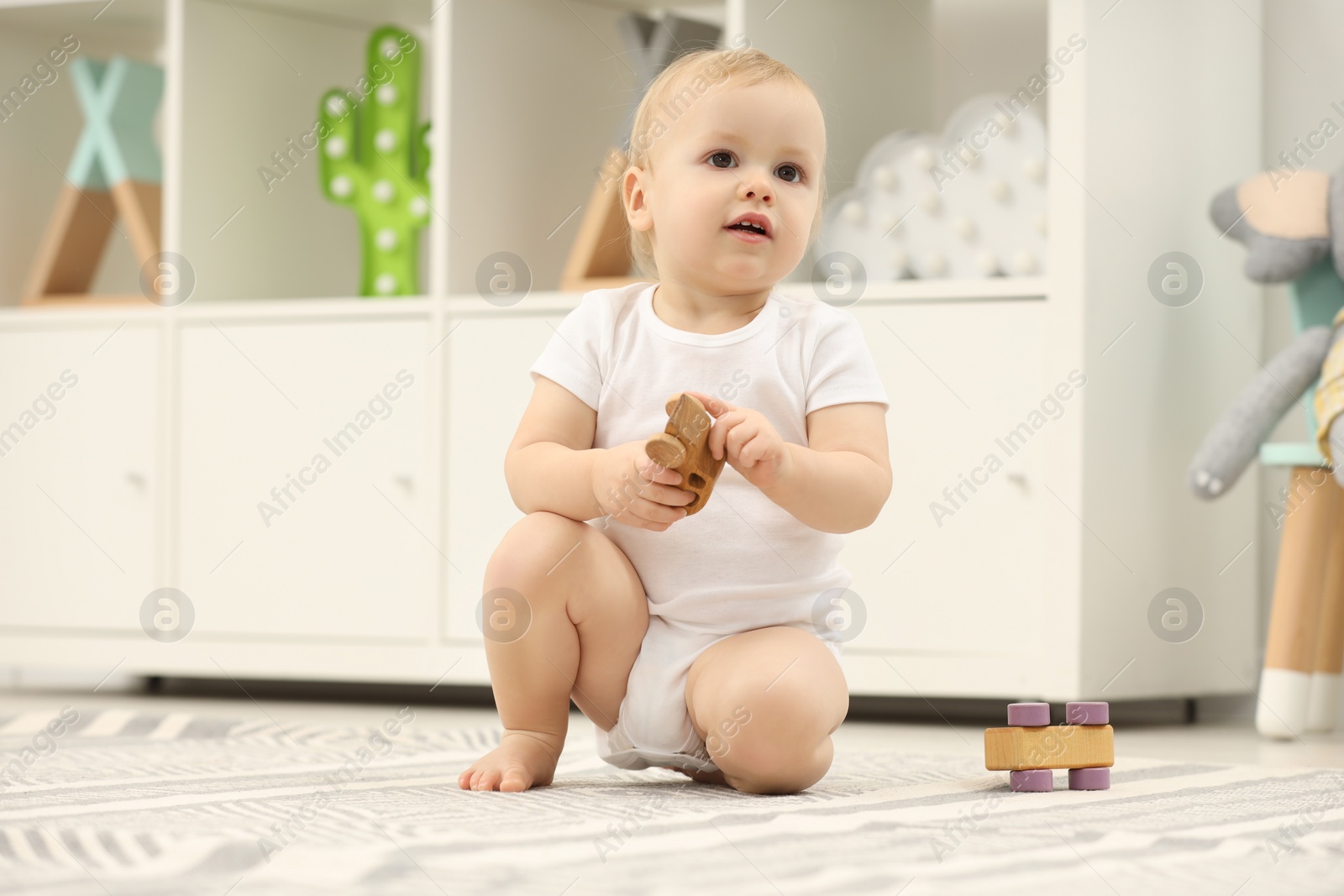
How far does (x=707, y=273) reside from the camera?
1.01 m

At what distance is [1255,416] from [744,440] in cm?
87

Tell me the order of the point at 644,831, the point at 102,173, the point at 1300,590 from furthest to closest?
1. the point at 102,173
2. the point at 1300,590
3. the point at 644,831

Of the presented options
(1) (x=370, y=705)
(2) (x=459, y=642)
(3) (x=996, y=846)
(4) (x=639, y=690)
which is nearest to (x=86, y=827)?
(4) (x=639, y=690)

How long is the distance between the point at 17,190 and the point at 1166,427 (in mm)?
1611

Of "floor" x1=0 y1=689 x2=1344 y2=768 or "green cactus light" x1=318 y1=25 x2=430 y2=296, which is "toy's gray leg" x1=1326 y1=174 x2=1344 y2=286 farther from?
"green cactus light" x1=318 y1=25 x2=430 y2=296

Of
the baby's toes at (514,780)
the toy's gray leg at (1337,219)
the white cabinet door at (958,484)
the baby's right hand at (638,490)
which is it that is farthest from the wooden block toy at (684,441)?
the toy's gray leg at (1337,219)

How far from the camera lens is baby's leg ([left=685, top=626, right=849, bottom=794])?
0.90 m

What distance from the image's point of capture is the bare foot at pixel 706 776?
3.34ft

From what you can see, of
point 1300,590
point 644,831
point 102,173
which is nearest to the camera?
point 644,831

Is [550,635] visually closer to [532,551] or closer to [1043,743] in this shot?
[532,551]

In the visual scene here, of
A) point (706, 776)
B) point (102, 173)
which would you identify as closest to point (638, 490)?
point (706, 776)

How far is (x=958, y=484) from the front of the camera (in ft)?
5.09

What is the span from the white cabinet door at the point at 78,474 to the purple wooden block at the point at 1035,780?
1.25 meters

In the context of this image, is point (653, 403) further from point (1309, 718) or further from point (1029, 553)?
point (1309, 718)
